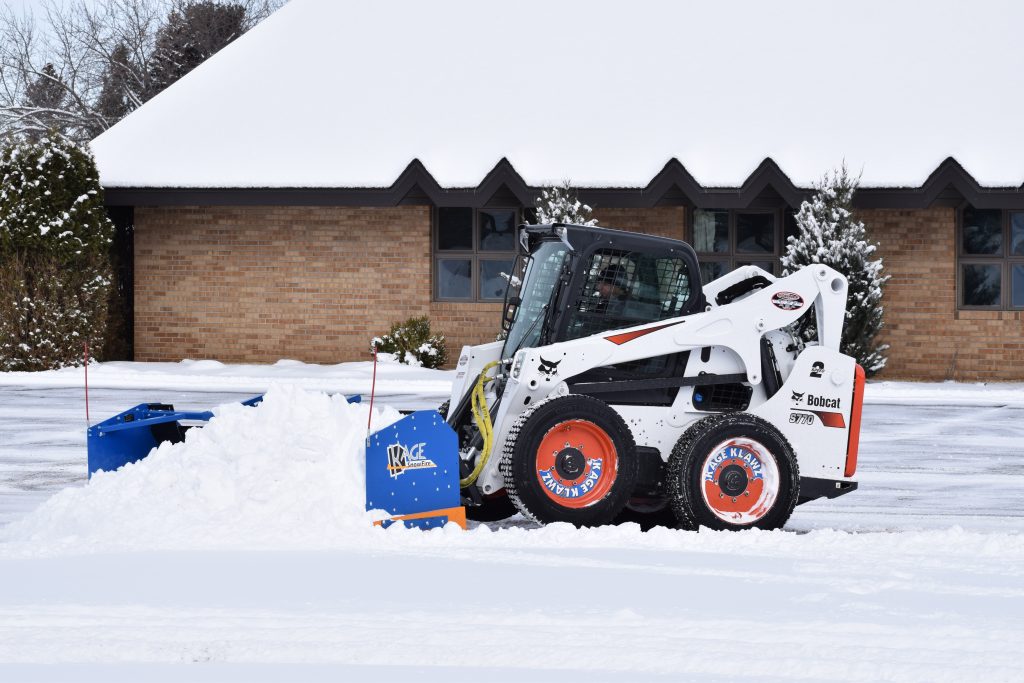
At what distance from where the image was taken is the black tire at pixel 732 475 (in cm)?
737

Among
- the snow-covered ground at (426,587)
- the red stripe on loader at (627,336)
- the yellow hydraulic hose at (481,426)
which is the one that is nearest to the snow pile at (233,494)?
the snow-covered ground at (426,587)

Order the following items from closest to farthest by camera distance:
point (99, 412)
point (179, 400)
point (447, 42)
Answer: point (99, 412) < point (179, 400) < point (447, 42)

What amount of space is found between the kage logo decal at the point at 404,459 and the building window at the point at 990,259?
16.4 m

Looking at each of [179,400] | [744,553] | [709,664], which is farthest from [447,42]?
[709,664]

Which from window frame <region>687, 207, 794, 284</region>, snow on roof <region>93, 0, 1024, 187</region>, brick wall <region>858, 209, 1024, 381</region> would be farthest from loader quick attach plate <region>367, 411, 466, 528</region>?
brick wall <region>858, 209, 1024, 381</region>

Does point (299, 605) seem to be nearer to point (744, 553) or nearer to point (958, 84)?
point (744, 553)

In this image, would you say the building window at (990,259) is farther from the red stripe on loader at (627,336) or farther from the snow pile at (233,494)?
the snow pile at (233,494)

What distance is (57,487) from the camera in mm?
9742

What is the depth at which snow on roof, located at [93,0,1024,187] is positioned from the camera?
21.1 metres

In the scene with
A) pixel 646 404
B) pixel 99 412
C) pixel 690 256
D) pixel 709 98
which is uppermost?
pixel 709 98

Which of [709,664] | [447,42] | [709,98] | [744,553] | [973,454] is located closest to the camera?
[709,664]

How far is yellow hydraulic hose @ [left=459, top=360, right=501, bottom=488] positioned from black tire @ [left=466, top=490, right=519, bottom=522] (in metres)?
0.51

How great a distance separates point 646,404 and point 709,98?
15.9 m

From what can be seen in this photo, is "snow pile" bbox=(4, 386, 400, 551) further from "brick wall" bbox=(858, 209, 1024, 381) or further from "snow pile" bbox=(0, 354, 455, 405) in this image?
"brick wall" bbox=(858, 209, 1024, 381)
